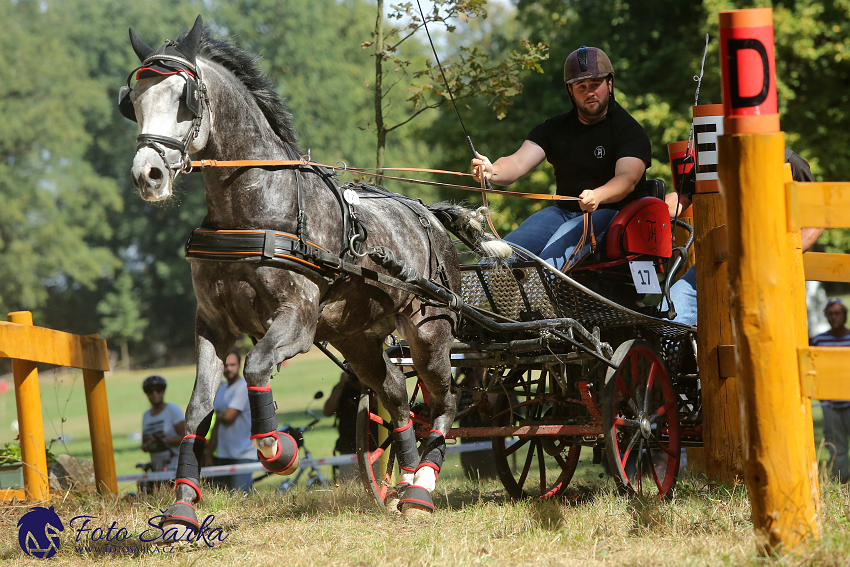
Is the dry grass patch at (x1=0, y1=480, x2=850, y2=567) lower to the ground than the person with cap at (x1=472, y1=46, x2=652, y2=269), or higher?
lower

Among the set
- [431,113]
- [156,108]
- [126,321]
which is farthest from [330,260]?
[431,113]

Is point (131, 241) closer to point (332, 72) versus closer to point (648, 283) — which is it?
point (332, 72)

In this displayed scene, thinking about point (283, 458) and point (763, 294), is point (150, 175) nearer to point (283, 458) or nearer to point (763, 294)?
point (283, 458)

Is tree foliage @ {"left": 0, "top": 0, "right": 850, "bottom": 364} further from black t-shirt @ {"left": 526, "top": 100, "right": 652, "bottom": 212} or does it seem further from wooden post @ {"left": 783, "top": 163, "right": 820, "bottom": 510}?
wooden post @ {"left": 783, "top": 163, "right": 820, "bottom": 510}

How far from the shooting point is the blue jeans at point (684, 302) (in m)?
5.76

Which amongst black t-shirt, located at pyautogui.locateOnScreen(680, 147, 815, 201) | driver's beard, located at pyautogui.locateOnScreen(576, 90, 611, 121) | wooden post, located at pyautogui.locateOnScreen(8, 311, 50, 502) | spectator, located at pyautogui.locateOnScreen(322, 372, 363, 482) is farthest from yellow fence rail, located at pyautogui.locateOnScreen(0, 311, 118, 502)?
black t-shirt, located at pyautogui.locateOnScreen(680, 147, 815, 201)

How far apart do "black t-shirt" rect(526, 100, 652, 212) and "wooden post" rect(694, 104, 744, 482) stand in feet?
1.19

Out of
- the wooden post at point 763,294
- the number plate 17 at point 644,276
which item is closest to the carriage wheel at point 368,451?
the number plate 17 at point 644,276

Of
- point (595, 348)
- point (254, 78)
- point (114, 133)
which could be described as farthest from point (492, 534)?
point (114, 133)

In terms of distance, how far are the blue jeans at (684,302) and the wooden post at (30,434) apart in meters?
4.24

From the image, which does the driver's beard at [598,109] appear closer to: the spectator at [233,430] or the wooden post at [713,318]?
the wooden post at [713,318]

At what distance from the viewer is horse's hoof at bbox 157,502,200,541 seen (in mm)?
4082

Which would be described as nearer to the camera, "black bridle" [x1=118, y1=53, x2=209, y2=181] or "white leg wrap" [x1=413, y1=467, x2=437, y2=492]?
"black bridle" [x1=118, y1=53, x2=209, y2=181]

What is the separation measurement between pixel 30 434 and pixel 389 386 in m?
2.42
